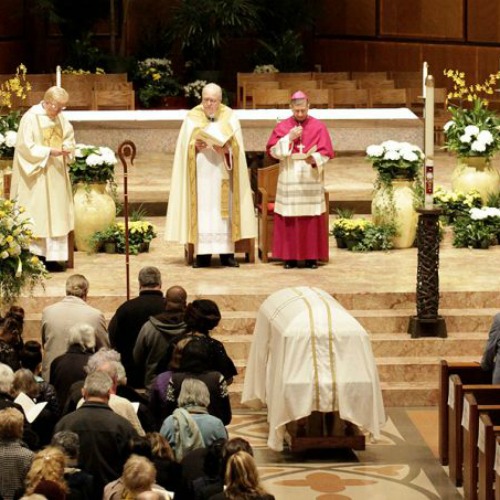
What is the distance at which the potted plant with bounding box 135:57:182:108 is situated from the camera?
23547mm

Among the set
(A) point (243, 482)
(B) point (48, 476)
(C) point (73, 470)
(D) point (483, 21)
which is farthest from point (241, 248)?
(D) point (483, 21)

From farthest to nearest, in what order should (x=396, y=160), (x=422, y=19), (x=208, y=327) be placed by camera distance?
(x=422, y=19) < (x=396, y=160) < (x=208, y=327)

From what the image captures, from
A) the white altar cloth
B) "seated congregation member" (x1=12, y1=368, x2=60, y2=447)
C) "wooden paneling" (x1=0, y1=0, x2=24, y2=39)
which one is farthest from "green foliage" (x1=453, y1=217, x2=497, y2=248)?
"wooden paneling" (x1=0, y1=0, x2=24, y2=39)

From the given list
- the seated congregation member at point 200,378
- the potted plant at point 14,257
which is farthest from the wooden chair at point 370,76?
the seated congregation member at point 200,378

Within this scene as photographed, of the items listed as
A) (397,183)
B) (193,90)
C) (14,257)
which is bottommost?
(14,257)

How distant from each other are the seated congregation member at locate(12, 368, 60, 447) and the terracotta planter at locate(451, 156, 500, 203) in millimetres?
7724

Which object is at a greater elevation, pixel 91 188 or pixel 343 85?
pixel 343 85

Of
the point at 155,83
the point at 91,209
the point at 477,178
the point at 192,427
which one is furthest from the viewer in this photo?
the point at 155,83

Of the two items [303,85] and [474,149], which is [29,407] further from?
[303,85]

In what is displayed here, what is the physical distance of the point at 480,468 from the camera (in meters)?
9.02

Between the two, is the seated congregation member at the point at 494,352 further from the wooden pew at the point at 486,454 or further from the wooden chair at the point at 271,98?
the wooden chair at the point at 271,98

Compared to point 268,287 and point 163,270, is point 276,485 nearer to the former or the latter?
point 268,287

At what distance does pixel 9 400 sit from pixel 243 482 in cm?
180

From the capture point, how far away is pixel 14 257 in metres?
11.4
